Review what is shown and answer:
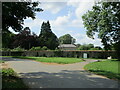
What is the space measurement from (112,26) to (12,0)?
2159cm

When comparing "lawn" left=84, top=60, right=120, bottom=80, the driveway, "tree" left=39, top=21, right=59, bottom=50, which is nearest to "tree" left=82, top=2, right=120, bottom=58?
"lawn" left=84, top=60, right=120, bottom=80

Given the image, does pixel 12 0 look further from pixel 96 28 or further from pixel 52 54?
pixel 52 54

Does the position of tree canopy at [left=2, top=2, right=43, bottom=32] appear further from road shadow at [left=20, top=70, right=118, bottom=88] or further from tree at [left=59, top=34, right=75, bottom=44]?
tree at [left=59, top=34, right=75, bottom=44]

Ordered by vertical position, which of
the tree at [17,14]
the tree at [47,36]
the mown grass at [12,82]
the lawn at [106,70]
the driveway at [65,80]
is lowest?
the lawn at [106,70]

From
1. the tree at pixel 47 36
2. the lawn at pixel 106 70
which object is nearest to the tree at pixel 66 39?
the tree at pixel 47 36

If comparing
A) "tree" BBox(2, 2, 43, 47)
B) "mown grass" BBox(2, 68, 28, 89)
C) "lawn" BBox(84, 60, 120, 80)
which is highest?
"tree" BBox(2, 2, 43, 47)

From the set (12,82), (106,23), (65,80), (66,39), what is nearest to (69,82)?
(65,80)

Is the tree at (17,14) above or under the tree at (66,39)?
under

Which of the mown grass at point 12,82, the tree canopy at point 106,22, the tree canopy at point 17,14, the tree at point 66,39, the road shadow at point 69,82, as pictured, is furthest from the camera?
the tree at point 66,39

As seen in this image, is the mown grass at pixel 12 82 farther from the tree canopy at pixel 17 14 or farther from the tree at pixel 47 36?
the tree at pixel 47 36

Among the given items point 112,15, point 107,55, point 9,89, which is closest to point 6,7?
point 9,89

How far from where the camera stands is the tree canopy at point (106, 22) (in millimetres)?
25702

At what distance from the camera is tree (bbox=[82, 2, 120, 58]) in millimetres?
25719

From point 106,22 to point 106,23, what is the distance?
0.17 meters
